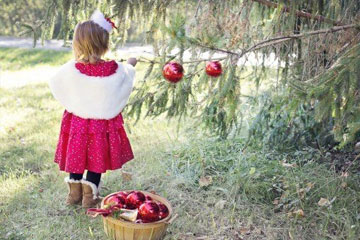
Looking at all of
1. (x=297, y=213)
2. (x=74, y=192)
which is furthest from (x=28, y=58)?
(x=297, y=213)

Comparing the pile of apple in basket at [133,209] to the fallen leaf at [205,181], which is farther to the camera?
the fallen leaf at [205,181]

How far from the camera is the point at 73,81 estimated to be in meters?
3.19

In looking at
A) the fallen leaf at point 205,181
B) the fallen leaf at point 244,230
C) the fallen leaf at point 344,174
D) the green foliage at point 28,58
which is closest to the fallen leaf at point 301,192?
the fallen leaf at point 344,174

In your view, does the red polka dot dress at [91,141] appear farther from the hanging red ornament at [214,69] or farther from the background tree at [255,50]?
the hanging red ornament at [214,69]

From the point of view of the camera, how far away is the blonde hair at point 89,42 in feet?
10.3

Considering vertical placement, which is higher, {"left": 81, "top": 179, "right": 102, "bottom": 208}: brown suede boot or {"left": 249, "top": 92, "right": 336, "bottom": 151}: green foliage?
{"left": 249, "top": 92, "right": 336, "bottom": 151}: green foliage

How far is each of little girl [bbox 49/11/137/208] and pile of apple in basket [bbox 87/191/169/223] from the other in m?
0.36

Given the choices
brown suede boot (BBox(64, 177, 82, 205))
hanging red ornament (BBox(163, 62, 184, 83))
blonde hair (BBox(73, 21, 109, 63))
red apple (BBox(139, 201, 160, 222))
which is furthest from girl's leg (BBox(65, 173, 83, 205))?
hanging red ornament (BBox(163, 62, 184, 83))

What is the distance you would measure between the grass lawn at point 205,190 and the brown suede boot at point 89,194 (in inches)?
3.0

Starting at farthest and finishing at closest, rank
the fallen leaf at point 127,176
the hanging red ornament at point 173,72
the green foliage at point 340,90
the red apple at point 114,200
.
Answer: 1. the fallen leaf at point 127,176
2. the red apple at point 114,200
3. the hanging red ornament at point 173,72
4. the green foliage at point 340,90

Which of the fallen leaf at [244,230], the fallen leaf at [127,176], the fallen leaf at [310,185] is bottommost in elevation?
the fallen leaf at [244,230]

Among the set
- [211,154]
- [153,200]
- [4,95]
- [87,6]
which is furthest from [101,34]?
[4,95]

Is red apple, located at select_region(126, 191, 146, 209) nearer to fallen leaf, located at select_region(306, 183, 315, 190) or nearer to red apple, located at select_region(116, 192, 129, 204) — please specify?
red apple, located at select_region(116, 192, 129, 204)

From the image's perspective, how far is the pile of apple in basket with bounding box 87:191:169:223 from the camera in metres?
2.83
